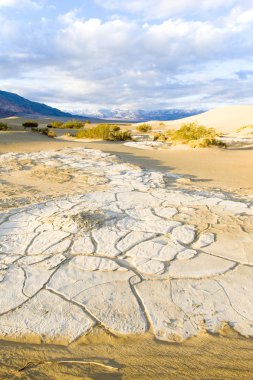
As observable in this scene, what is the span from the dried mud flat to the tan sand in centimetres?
4

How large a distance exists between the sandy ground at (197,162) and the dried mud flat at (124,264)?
3.54ft

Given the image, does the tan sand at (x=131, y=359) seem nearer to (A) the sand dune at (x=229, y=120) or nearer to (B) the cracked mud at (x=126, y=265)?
(B) the cracked mud at (x=126, y=265)

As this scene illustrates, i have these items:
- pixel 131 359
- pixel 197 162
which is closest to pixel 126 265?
pixel 131 359

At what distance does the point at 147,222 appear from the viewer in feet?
11.6

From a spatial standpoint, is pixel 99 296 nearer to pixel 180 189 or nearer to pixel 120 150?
pixel 180 189

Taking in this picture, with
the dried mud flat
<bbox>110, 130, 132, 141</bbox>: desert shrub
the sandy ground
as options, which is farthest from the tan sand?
<bbox>110, 130, 132, 141</bbox>: desert shrub

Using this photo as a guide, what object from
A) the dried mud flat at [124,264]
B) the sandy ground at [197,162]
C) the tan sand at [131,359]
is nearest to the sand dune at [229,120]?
the sandy ground at [197,162]

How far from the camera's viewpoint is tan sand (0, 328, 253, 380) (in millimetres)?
1560

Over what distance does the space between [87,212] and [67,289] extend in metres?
1.50

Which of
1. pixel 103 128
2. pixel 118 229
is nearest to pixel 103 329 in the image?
pixel 118 229

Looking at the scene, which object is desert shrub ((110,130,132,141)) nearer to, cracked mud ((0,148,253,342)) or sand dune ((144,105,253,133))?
cracked mud ((0,148,253,342))

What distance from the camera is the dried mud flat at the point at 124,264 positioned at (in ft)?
6.48

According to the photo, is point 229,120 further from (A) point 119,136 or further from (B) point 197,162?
Result: (B) point 197,162

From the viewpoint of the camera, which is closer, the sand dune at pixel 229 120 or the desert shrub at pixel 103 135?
the desert shrub at pixel 103 135
